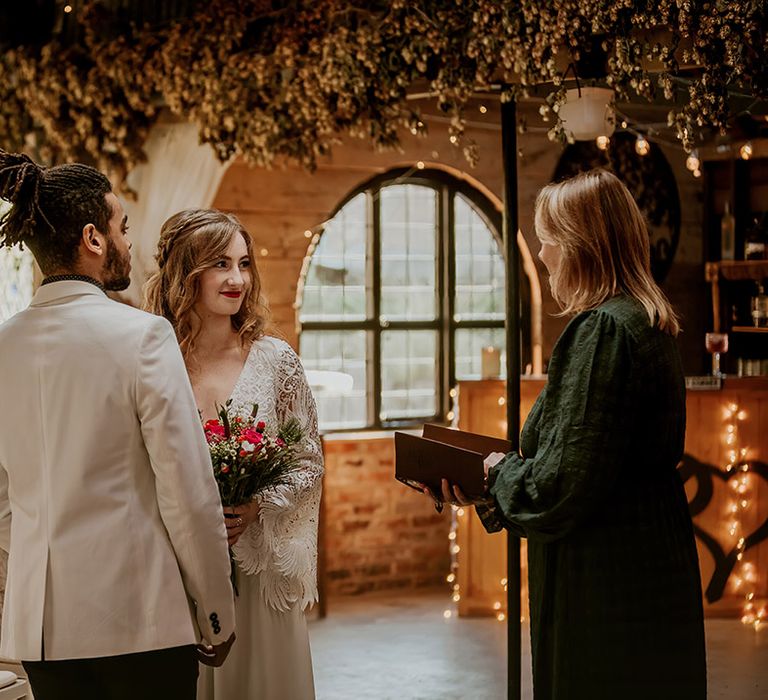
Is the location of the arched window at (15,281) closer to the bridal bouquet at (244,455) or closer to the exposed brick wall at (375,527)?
the exposed brick wall at (375,527)

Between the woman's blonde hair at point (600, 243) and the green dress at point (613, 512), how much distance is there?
6 cm

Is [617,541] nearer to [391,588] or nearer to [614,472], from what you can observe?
[614,472]

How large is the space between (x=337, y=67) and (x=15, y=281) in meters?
2.72

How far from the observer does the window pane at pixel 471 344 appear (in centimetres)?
706

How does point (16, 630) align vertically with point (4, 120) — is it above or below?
below

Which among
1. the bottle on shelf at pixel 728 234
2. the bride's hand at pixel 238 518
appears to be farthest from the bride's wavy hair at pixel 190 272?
the bottle on shelf at pixel 728 234

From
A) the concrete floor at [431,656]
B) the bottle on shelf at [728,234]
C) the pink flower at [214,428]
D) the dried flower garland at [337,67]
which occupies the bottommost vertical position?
the concrete floor at [431,656]

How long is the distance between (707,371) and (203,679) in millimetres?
4685

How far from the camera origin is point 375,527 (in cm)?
658

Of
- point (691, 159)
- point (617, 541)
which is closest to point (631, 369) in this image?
point (617, 541)

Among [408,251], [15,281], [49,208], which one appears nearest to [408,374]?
[408,251]

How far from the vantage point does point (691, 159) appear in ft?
14.0

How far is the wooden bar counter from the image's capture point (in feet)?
17.9

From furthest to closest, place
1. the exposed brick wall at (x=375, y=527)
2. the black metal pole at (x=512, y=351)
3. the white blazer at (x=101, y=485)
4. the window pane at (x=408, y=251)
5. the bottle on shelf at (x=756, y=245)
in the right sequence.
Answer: the window pane at (x=408, y=251) < the exposed brick wall at (x=375, y=527) < the bottle on shelf at (x=756, y=245) < the black metal pole at (x=512, y=351) < the white blazer at (x=101, y=485)
